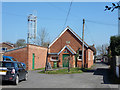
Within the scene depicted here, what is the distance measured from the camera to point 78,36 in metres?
34.2

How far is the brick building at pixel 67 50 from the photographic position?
33344 mm

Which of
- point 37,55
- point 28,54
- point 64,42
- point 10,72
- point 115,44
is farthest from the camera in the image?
point 64,42

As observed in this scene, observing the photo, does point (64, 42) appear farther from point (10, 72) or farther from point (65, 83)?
point (10, 72)

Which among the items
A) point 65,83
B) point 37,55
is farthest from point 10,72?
point 37,55

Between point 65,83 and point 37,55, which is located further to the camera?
point 37,55

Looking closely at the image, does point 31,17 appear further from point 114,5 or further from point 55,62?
point 114,5

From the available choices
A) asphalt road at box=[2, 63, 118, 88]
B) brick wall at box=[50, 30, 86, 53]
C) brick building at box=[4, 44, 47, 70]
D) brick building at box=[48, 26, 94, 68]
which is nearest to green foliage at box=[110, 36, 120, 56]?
asphalt road at box=[2, 63, 118, 88]

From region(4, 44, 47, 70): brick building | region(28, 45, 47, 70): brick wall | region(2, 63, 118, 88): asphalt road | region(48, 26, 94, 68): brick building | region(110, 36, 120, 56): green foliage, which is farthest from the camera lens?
region(48, 26, 94, 68): brick building

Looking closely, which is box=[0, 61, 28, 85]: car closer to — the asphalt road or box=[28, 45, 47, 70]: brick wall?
the asphalt road

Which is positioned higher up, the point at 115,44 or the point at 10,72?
the point at 115,44

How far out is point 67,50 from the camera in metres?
33.6

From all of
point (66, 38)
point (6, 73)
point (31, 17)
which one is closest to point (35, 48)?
point (66, 38)

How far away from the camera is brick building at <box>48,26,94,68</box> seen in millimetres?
33344

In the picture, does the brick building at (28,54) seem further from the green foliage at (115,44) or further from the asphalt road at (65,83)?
the green foliage at (115,44)
